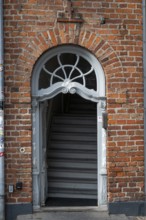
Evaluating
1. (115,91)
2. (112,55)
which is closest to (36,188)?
(115,91)

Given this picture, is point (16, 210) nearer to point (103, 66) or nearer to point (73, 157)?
point (73, 157)

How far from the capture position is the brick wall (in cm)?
646

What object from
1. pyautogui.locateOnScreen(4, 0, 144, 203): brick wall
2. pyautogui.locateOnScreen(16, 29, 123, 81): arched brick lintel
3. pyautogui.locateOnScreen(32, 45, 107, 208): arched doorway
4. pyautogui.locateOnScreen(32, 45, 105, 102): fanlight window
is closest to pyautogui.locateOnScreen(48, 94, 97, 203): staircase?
pyautogui.locateOnScreen(32, 45, 107, 208): arched doorway

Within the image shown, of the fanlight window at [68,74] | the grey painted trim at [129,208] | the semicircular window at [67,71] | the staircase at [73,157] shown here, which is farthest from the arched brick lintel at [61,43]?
the staircase at [73,157]

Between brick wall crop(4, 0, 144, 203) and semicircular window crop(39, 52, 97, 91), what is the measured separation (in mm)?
327

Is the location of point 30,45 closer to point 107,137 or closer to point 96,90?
point 96,90

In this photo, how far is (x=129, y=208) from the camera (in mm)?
6574

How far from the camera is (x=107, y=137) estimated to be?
259 inches

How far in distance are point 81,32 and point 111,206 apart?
3.05 m

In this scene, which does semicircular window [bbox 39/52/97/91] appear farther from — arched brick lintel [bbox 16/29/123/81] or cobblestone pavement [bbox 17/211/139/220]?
cobblestone pavement [bbox 17/211/139/220]

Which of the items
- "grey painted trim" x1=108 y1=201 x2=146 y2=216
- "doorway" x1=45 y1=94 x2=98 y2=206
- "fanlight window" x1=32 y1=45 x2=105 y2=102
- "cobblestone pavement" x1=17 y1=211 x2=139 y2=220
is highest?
"fanlight window" x1=32 y1=45 x2=105 y2=102

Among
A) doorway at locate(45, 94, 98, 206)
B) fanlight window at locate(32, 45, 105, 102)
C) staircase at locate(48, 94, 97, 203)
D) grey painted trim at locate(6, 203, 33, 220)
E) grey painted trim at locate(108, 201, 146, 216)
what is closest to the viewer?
grey painted trim at locate(6, 203, 33, 220)

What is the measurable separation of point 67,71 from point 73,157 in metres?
2.25

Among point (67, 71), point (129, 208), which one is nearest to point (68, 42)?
point (67, 71)
